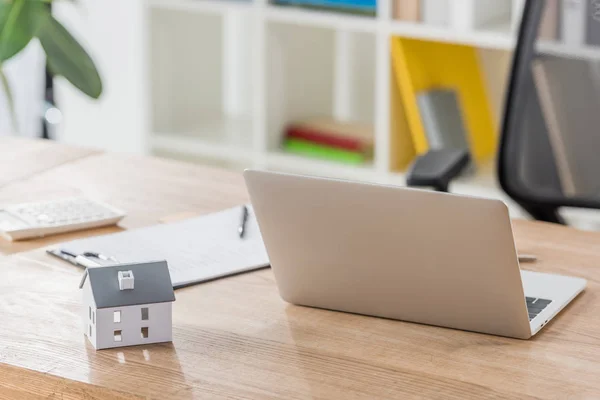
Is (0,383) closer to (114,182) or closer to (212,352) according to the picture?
(212,352)

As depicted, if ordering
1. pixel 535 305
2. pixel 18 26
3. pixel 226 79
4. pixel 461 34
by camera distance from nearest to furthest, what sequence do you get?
pixel 535 305
pixel 18 26
pixel 461 34
pixel 226 79

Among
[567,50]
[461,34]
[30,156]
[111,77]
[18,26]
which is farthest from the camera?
[111,77]

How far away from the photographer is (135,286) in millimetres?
1184

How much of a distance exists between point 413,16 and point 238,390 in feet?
6.33

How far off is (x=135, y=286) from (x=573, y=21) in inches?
47.5

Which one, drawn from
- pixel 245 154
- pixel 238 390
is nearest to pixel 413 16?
pixel 245 154

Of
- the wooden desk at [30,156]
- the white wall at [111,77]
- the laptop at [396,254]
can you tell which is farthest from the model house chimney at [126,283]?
the white wall at [111,77]

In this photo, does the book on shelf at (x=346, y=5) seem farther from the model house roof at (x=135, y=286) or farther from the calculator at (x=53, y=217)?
the model house roof at (x=135, y=286)

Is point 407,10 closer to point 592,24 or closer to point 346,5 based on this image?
point 346,5

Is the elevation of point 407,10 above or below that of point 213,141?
above

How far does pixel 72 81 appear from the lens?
2.28m

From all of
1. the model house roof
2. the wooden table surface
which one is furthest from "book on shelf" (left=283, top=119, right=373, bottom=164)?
the model house roof

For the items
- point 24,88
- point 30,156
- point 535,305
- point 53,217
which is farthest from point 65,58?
point 535,305

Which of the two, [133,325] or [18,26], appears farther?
[18,26]
